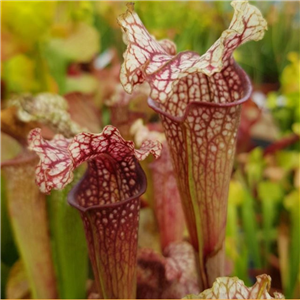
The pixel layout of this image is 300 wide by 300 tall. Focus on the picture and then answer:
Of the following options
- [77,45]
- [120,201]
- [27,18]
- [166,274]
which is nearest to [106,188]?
[120,201]

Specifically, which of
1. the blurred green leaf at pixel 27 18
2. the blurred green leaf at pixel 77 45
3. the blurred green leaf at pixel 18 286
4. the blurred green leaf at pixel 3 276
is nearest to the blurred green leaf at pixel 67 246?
the blurred green leaf at pixel 18 286

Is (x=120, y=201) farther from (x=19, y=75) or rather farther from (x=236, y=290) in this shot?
(x=19, y=75)

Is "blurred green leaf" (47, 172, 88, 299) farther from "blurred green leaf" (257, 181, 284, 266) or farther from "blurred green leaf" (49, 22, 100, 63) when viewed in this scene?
"blurred green leaf" (49, 22, 100, 63)

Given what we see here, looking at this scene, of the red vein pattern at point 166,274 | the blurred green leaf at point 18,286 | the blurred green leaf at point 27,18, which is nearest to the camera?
the red vein pattern at point 166,274

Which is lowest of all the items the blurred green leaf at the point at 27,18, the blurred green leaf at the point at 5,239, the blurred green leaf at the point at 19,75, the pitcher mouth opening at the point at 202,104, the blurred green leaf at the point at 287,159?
the blurred green leaf at the point at 5,239

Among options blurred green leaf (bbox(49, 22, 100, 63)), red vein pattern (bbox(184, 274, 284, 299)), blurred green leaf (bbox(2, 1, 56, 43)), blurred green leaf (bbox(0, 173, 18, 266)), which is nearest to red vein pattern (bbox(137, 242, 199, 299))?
red vein pattern (bbox(184, 274, 284, 299))

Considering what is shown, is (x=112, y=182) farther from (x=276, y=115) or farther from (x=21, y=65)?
(x=276, y=115)

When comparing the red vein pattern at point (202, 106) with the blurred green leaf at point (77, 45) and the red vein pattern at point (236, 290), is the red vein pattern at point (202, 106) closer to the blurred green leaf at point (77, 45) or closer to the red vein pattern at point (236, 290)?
the red vein pattern at point (236, 290)
